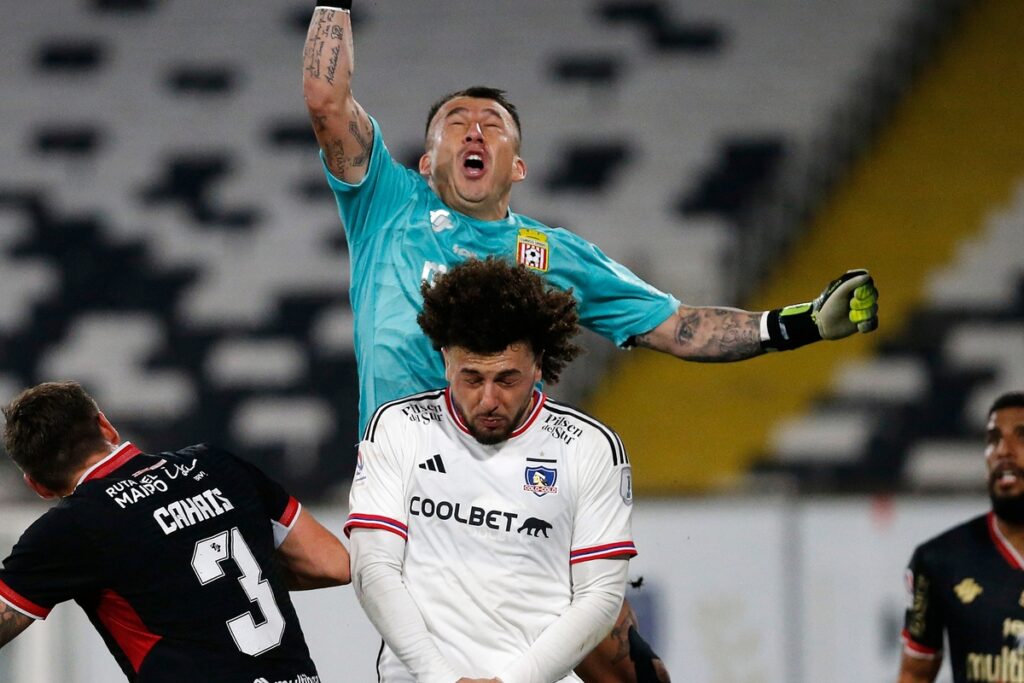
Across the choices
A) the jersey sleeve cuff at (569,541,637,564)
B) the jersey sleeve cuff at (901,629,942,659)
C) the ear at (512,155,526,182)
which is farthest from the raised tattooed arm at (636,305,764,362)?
the jersey sleeve cuff at (901,629,942,659)

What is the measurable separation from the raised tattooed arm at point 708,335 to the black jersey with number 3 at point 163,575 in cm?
156

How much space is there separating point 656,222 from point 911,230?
86.8 inches

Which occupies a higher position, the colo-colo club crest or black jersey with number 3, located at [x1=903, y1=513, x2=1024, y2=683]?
the colo-colo club crest

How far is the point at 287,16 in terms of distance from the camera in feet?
48.3

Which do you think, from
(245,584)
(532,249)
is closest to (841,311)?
(532,249)

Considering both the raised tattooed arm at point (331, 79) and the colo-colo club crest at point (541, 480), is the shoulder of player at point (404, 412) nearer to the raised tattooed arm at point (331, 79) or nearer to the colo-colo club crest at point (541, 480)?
the colo-colo club crest at point (541, 480)

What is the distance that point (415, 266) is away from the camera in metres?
4.80

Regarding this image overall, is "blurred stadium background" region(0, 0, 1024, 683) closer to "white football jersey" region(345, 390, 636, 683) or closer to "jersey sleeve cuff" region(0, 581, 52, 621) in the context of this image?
"jersey sleeve cuff" region(0, 581, 52, 621)

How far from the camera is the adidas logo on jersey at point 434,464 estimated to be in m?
4.05

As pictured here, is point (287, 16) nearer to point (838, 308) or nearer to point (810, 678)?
point (810, 678)

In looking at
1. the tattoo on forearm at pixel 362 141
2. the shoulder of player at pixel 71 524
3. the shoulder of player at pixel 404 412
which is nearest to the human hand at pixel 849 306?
the shoulder of player at pixel 404 412

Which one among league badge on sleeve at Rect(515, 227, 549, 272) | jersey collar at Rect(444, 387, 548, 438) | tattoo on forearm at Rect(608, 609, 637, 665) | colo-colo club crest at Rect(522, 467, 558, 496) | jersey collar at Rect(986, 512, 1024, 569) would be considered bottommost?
jersey collar at Rect(986, 512, 1024, 569)

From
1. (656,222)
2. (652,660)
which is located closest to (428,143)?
(652,660)

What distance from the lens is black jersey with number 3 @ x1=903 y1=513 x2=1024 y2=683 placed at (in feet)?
18.9
